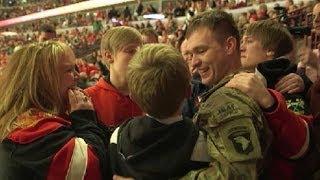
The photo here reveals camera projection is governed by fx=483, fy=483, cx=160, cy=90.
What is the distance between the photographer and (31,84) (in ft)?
5.87

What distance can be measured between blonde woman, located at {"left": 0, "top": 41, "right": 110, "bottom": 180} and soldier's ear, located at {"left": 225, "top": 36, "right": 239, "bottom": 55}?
57cm

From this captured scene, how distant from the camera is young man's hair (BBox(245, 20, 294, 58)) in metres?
1.96

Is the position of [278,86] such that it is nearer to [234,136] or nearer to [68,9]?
[234,136]

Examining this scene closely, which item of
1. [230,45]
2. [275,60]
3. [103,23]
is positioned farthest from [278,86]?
[103,23]

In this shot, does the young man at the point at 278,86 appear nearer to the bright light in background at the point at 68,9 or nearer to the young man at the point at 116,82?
the young man at the point at 116,82

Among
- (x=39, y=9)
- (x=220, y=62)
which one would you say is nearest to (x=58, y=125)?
(x=220, y=62)

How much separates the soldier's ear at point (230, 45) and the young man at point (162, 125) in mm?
297

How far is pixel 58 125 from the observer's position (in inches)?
67.6

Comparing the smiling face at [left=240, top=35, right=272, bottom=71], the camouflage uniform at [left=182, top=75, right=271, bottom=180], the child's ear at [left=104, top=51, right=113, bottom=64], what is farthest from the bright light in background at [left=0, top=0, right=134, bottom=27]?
the camouflage uniform at [left=182, top=75, right=271, bottom=180]

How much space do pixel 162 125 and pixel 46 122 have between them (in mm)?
461

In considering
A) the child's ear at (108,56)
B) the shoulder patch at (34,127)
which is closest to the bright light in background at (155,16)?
the child's ear at (108,56)

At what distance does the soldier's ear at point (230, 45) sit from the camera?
1.76 meters

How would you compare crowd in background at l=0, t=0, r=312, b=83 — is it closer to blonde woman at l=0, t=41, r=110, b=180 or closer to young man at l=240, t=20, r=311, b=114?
young man at l=240, t=20, r=311, b=114

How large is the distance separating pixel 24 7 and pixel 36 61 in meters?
24.1
